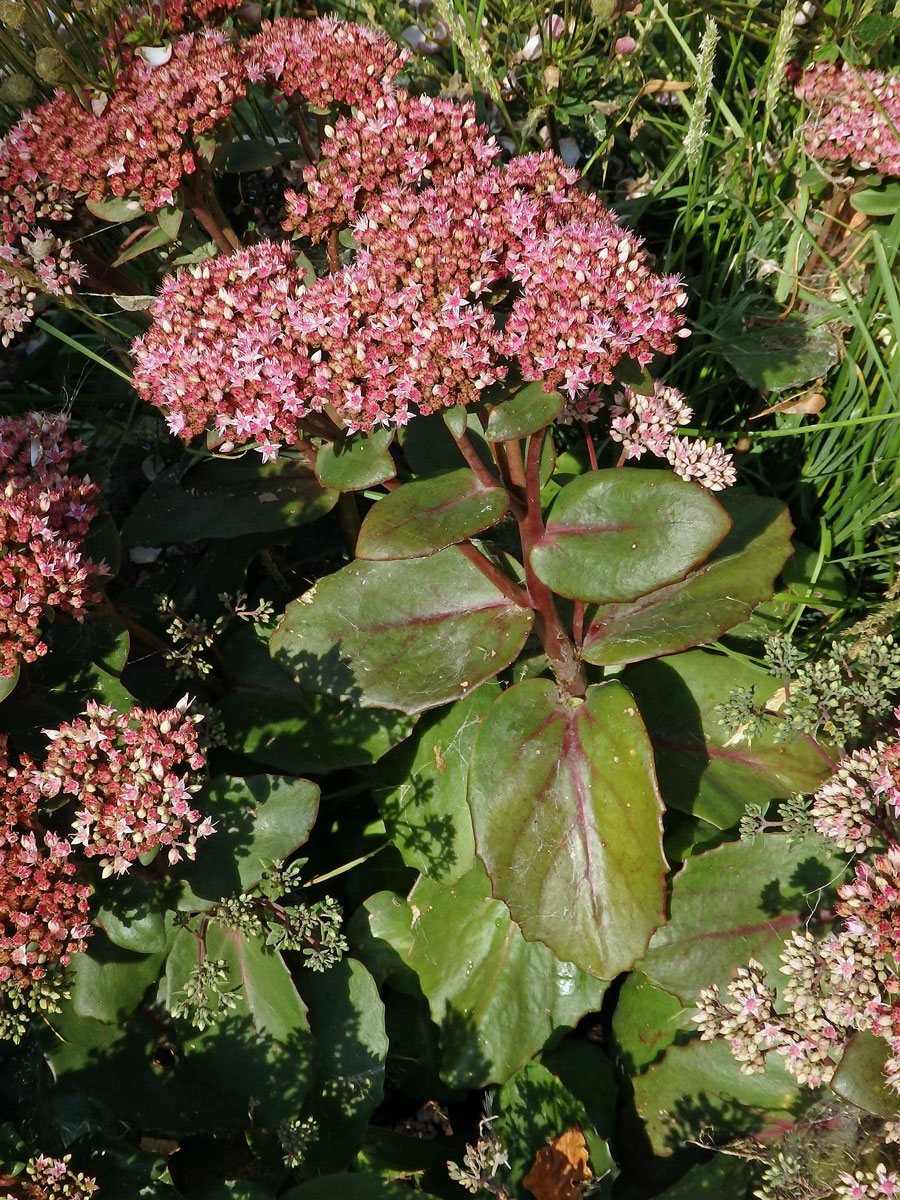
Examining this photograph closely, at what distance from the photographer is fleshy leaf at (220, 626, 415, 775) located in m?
2.68

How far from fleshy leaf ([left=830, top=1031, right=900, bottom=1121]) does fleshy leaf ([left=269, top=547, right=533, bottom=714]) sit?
120 centimetres

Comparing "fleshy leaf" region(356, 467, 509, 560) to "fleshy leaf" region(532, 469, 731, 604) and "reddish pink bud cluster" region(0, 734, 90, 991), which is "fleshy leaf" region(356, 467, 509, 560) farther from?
"reddish pink bud cluster" region(0, 734, 90, 991)

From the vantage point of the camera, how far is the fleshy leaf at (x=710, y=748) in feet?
8.66

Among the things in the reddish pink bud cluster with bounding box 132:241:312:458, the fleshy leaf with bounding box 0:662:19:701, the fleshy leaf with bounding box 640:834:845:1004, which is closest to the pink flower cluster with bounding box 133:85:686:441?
the reddish pink bud cluster with bounding box 132:241:312:458

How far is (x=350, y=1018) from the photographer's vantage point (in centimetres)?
263

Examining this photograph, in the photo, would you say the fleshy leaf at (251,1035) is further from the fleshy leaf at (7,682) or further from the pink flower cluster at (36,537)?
the pink flower cluster at (36,537)

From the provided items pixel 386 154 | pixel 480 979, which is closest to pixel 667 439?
pixel 386 154

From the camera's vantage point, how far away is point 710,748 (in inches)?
108

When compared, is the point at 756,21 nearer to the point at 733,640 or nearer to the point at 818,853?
the point at 733,640

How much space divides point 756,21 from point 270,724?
9.26 feet

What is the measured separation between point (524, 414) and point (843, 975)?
52.2 inches

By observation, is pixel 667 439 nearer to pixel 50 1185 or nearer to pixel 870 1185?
pixel 870 1185

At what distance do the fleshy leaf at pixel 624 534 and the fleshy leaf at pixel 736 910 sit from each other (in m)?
0.83

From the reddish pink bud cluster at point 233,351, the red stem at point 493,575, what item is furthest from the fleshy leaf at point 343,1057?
the reddish pink bud cluster at point 233,351
